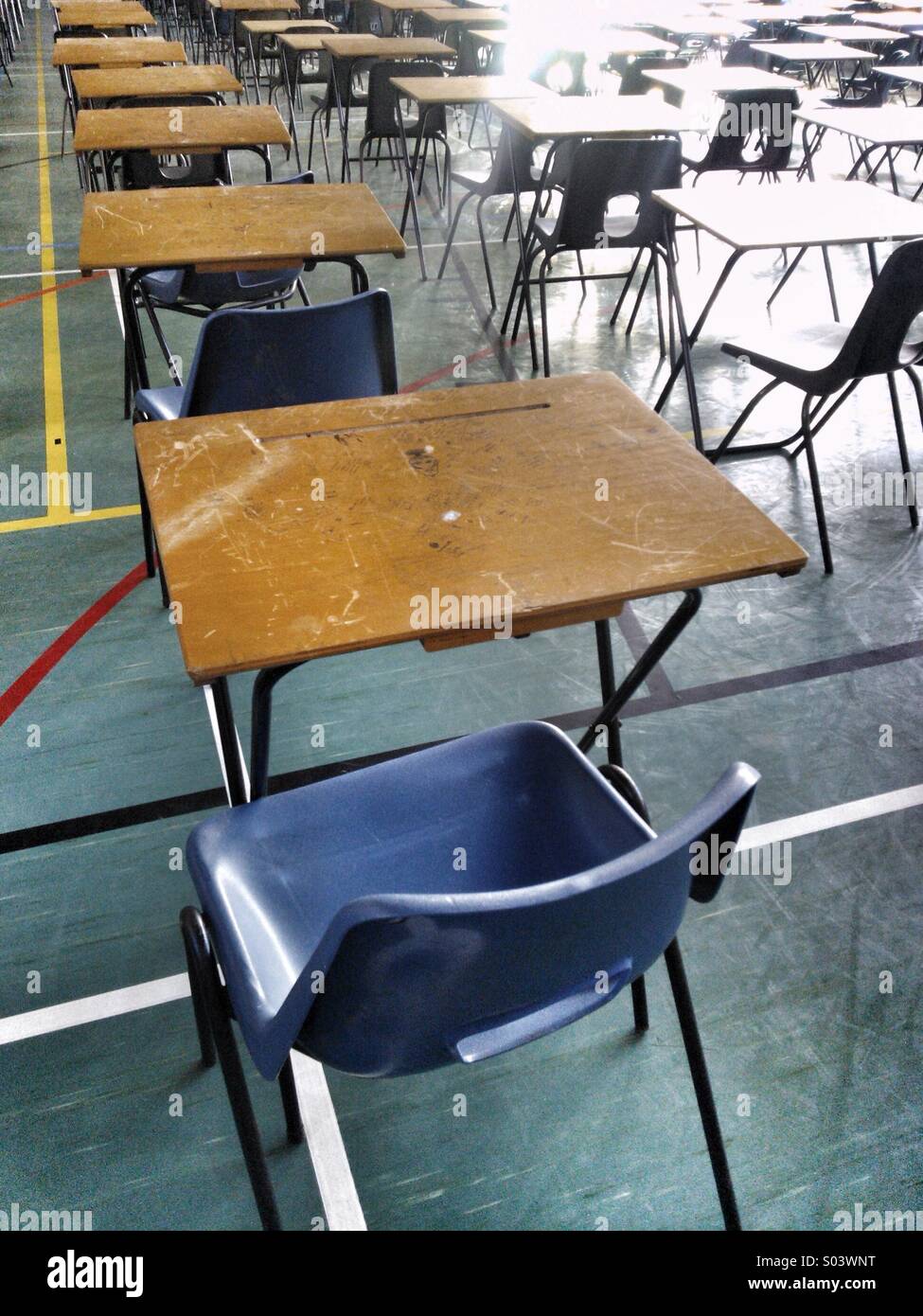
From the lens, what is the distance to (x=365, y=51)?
5715mm

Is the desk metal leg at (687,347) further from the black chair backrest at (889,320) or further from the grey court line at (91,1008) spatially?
the grey court line at (91,1008)

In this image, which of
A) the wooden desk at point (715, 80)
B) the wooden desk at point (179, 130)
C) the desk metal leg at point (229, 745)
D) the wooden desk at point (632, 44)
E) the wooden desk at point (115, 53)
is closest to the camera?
the desk metal leg at point (229, 745)

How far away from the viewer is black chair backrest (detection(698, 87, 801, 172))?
468cm

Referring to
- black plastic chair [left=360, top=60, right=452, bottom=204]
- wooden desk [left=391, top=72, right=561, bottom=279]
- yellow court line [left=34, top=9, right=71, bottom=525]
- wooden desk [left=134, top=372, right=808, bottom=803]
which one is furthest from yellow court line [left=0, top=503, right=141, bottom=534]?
black plastic chair [left=360, top=60, right=452, bottom=204]

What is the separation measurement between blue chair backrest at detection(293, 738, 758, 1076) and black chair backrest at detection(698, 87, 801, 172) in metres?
4.59

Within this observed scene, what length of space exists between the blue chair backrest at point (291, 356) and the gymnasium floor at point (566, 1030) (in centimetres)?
71

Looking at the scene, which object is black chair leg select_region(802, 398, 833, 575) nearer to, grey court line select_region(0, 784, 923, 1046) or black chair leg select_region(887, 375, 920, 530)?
black chair leg select_region(887, 375, 920, 530)

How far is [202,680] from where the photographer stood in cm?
117

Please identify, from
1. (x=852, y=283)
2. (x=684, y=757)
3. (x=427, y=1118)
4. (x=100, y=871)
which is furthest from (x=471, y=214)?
(x=427, y=1118)

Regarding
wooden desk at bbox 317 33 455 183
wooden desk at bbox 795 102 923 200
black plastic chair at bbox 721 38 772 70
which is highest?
wooden desk at bbox 317 33 455 183

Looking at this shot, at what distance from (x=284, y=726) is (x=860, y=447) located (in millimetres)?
2470

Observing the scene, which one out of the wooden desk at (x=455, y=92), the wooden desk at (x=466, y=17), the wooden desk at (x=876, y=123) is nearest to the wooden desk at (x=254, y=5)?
the wooden desk at (x=466, y=17)

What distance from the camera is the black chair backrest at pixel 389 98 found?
17.8 ft

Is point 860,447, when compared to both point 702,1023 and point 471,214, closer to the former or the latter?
point 702,1023
